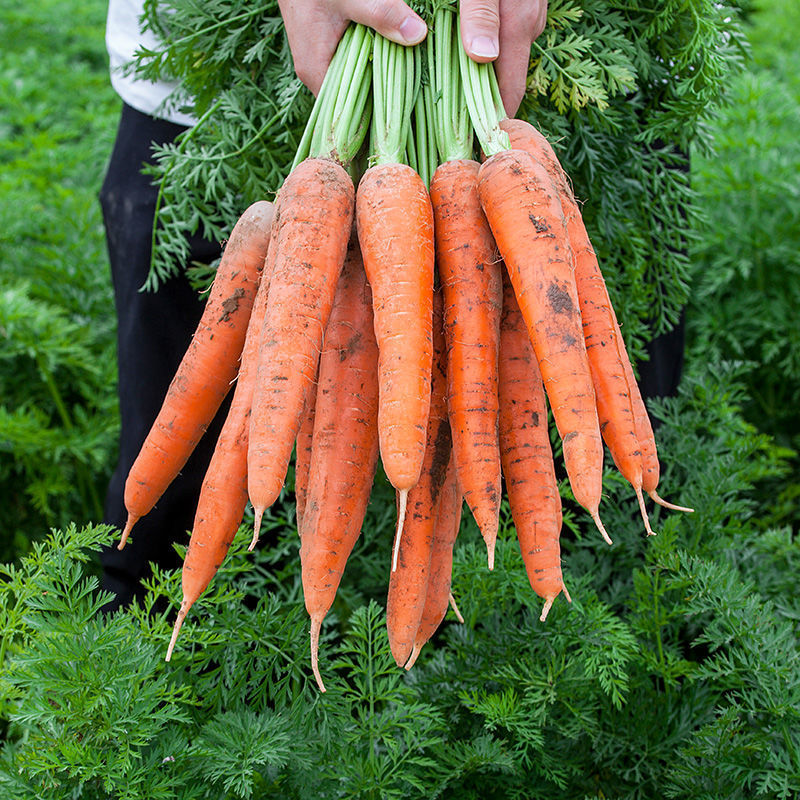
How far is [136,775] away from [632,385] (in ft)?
2.62

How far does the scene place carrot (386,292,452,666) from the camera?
43.4 inches

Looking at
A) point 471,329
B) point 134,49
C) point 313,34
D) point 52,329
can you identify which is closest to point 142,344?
point 134,49

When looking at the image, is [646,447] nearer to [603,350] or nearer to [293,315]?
[603,350]

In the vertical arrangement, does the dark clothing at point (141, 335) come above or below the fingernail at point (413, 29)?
below

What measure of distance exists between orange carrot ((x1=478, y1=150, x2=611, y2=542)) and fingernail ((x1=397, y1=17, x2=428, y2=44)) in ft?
0.71

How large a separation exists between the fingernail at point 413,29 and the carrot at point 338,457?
38 cm

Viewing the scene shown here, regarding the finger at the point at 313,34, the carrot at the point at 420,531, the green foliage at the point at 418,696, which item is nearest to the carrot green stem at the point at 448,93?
the finger at the point at 313,34

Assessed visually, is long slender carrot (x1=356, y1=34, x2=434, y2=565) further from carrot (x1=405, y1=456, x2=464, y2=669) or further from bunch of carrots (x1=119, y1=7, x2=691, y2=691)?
carrot (x1=405, y1=456, x2=464, y2=669)

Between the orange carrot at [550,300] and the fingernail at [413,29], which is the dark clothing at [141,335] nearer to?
the fingernail at [413,29]

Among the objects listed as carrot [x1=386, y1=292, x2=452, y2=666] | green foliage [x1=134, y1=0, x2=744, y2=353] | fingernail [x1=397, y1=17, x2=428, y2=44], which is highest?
fingernail [x1=397, y1=17, x2=428, y2=44]

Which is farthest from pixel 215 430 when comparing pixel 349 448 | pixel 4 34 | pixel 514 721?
pixel 4 34

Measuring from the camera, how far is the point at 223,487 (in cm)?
112

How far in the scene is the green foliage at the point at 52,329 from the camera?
229 centimetres

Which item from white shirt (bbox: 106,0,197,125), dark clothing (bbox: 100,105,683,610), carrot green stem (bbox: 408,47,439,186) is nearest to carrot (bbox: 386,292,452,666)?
carrot green stem (bbox: 408,47,439,186)
